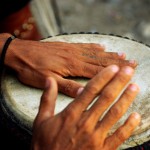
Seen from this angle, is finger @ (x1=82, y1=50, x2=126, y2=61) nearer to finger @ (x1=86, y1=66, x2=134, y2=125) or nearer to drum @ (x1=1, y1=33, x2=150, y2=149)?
drum @ (x1=1, y1=33, x2=150, y2=149)

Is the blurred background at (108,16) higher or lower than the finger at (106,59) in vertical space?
lower

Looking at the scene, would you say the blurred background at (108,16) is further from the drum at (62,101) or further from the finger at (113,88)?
the finger at (113,88)

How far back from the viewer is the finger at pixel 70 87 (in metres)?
1.34

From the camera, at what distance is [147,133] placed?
128 centimetres

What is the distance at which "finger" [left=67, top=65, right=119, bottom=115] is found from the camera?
1.01 m

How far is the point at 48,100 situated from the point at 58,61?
38 cm

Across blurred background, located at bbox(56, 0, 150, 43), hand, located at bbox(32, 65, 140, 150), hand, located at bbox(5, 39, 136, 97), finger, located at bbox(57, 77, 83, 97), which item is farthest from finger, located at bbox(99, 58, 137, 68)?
blurred background, located at bbox(56, 0, 150, 43)

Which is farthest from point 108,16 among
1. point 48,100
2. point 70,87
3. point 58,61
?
point 48,100

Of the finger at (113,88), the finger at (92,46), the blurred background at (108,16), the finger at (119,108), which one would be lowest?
the blurred background at (108,16)

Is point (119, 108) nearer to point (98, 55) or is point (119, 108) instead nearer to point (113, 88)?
point (113, 88)

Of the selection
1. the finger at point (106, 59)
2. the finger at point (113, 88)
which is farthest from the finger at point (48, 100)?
the finger at point (106, 59)

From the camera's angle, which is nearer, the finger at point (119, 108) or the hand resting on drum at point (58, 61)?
the finger at point (119, 108)

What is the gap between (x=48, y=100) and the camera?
42.4 inches

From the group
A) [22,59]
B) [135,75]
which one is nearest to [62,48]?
[22,59]
